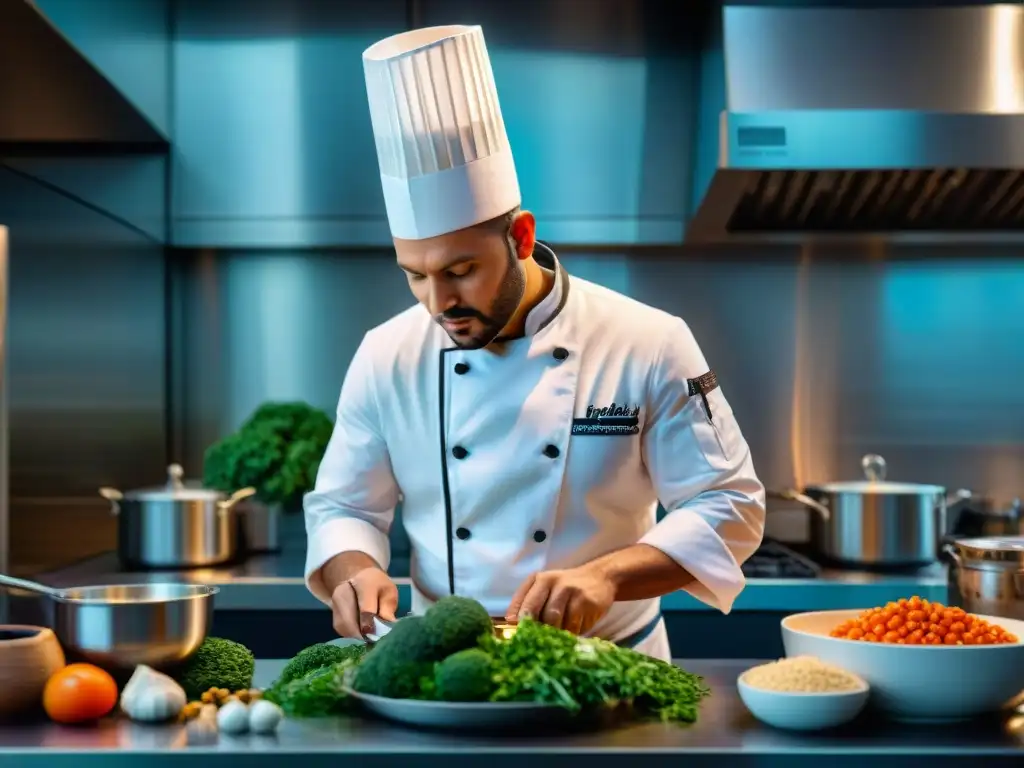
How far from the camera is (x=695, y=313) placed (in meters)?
3.53

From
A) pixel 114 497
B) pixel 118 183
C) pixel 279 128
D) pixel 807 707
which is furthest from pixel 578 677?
pixel 279 128

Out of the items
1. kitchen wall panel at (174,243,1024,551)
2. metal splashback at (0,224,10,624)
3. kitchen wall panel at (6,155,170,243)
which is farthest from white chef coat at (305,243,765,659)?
kitchen wall panel at (174,243,1024,551)

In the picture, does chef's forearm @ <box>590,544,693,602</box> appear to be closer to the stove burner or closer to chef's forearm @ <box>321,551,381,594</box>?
chef's forearm @ <box>321,551,381,594</box>

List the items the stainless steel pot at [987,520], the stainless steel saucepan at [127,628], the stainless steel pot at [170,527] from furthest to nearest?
the stainless steel pot at [987,520] < the stainless steel pot at [170,527] < the stainless steel saucepan at [127,628]

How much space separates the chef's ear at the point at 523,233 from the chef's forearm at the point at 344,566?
1.74 ft

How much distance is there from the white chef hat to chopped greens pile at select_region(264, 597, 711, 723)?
0.65 meters

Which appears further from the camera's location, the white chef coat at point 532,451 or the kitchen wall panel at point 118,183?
the kitchen wall panel at point 118,183

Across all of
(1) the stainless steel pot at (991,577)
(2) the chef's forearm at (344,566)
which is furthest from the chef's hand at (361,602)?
A: (1) the stainless steel pot at (991,577)

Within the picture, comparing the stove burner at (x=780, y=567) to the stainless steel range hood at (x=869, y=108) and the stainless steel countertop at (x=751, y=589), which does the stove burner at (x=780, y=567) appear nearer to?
the stainless steel countertop at (x=751, y=589)

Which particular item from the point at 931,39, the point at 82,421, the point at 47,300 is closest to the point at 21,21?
the point at 47,300

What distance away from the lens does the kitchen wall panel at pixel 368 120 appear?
3381 mm

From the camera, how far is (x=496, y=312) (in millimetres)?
1734

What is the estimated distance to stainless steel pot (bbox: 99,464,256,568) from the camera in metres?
2.87

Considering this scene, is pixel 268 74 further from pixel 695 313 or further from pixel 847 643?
pixel 847 643
